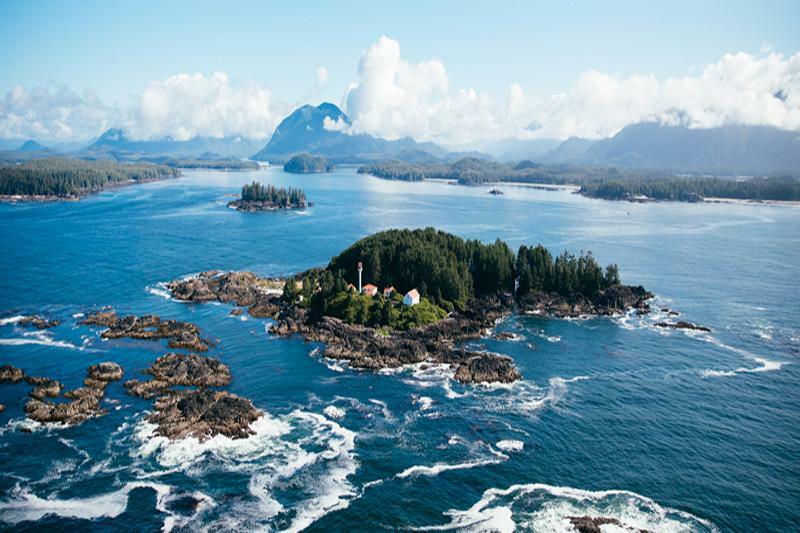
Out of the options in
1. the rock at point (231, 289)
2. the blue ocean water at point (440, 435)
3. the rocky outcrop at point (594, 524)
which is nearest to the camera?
the rocky outcrop at point (594, 524)

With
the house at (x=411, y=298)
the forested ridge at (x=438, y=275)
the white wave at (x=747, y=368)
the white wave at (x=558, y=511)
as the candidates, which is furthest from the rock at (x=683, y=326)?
the white wave at (x=558, y=511)

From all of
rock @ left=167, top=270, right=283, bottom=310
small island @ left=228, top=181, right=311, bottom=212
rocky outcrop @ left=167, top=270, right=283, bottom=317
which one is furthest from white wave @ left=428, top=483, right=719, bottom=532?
small island @ left=228, top=181, right=311, bottom=212

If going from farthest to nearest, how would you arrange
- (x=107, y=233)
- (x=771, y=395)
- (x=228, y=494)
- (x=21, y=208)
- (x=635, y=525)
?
(x=21, y=208) < (x=107, y=233) < (x=771, y=395) < (x=228, y=494) < (x=635, y=525)

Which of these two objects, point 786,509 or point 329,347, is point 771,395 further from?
point 329,347

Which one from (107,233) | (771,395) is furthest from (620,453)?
(107,233)

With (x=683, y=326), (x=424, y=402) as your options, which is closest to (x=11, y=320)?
(x=424, y=402)

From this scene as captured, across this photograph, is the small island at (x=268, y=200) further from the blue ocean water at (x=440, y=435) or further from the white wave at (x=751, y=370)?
the white wave at (x=751, y=370)
